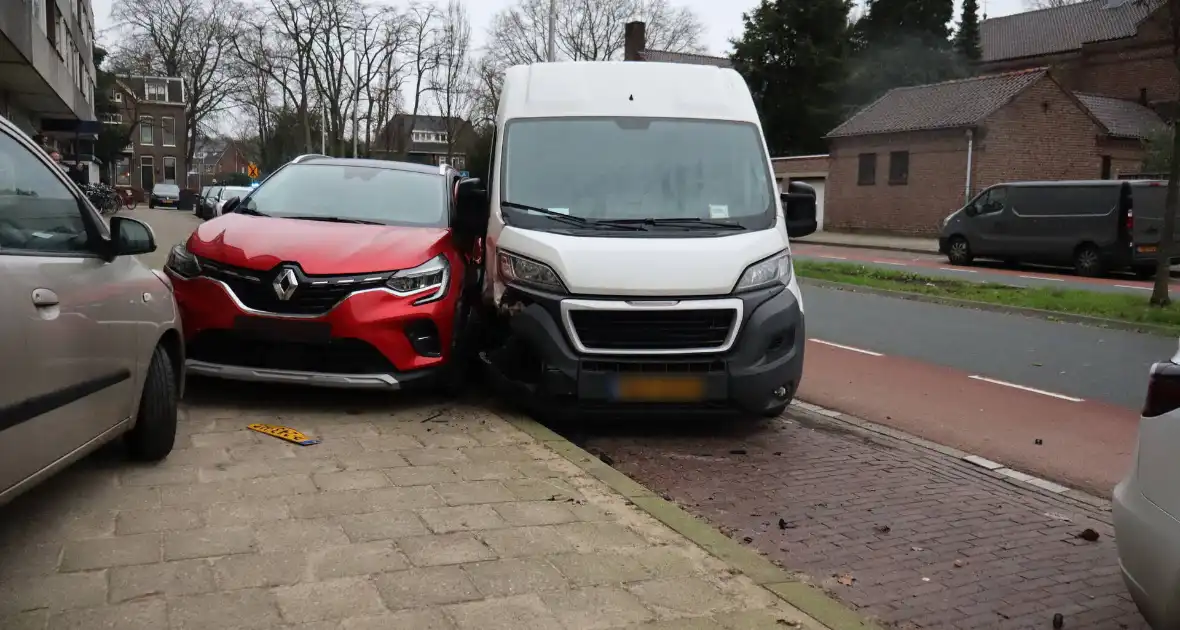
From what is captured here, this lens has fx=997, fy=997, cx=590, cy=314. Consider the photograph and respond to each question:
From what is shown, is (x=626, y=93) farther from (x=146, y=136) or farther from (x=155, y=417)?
(x=146, y=136)

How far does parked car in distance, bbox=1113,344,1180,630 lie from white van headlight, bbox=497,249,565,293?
11.2 ft

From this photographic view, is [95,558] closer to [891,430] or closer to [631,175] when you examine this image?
[631,175]

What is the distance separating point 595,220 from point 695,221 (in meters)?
0.65

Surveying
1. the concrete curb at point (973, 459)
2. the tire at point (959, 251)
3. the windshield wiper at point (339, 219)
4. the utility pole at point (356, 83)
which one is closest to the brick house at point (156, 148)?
the utility pole at point (356, 83)

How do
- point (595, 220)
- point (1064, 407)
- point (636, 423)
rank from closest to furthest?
1. point (595, 220)
2. point (636, 423)
3. point (1064, 407)

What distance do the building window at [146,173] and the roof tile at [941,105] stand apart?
69172 millimetres

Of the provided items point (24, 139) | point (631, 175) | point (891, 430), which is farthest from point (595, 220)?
point (24, 139)

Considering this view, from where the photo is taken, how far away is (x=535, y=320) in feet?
19.4

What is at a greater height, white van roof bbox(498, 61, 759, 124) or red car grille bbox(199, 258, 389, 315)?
white van roof bbox(498, 61, 759, 124)

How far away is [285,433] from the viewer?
561 cm

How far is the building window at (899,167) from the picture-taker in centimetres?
3706

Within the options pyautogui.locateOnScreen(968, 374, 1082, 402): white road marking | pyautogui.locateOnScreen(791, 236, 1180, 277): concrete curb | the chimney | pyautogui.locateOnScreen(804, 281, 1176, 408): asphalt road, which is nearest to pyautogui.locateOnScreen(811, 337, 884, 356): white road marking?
pyautogui.locateOnScreen(804, 281, 1176, 408): asphalt road

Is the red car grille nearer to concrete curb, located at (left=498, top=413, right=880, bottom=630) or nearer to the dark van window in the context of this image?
concrete curb, located at (left=498, top=413, right=880, bottom=630)

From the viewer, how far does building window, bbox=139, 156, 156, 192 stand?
8888 cm
